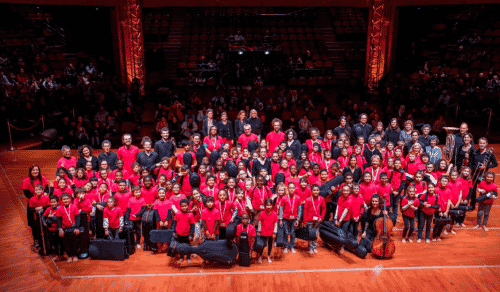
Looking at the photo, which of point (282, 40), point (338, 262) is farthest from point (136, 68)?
point (338, 262)

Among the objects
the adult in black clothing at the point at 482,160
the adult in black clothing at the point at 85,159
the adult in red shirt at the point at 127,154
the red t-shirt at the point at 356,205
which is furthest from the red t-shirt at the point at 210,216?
the adult in black clothing at the point at 482,160

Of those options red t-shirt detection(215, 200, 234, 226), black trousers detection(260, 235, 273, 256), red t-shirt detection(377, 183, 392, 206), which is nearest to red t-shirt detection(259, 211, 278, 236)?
black trousers detection(260, 235, 273, 256)

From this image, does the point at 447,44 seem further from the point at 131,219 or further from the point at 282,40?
the point at 131,219

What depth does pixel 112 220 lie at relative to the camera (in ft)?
19.5

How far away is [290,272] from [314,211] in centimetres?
104

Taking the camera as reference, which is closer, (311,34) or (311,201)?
(311,201)

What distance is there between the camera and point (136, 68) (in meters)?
13.5

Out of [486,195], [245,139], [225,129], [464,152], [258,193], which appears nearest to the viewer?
[258,193]

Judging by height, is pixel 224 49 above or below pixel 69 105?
above

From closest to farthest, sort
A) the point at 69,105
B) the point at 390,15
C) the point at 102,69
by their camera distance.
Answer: the point at 69,105 → the point at 390,15 → the point at 102,69

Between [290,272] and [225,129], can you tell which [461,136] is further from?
[225,129]

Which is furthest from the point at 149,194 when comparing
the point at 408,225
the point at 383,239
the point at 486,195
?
the point at 486,195

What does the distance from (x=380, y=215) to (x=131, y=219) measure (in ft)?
13.1

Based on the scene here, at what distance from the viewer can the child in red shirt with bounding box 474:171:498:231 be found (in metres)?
6.57
